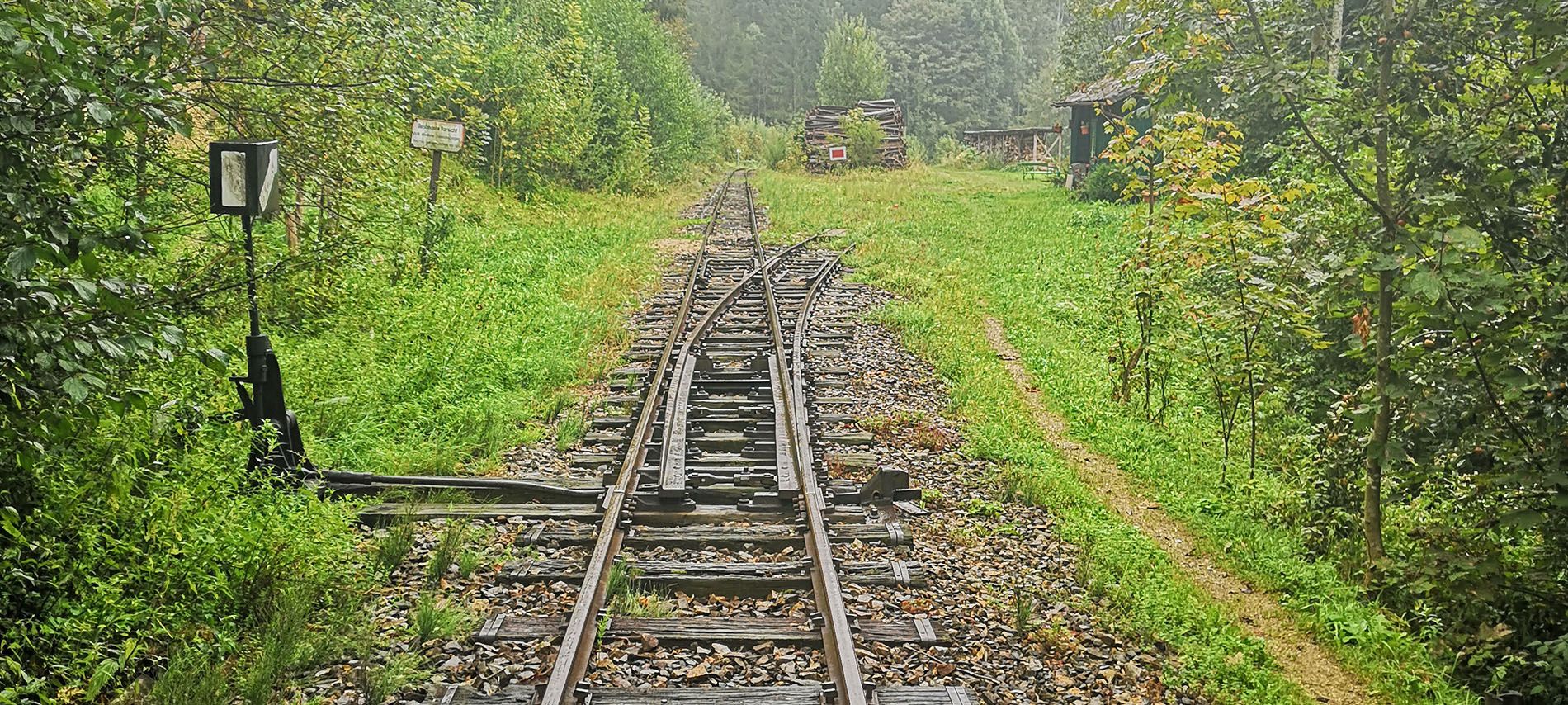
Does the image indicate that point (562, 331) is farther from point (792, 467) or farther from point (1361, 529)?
point (1361, 529)

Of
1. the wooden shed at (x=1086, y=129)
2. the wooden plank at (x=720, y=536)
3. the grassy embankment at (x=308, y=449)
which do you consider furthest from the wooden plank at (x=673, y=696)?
the wooden shed at (x=1086, y=129)

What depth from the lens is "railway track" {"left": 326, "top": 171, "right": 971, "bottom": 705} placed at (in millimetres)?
4742

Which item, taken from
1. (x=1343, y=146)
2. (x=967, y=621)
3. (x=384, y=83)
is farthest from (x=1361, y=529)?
(x=384, y=83)

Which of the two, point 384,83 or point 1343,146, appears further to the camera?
point 384,83

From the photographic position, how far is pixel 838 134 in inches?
1822

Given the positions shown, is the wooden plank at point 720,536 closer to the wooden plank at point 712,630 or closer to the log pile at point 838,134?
the wooden plank at point 712,630

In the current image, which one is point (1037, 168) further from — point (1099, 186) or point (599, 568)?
point (599, 568)

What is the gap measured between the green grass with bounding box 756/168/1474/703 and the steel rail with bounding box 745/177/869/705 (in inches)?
55.1

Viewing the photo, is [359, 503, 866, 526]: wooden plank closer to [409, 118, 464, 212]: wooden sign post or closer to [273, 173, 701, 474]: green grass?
[273, 173, 701, 474]: green grass

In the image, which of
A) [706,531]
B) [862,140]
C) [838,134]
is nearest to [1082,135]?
[862,140]

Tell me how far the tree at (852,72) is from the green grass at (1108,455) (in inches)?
1684

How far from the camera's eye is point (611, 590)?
18.2ft

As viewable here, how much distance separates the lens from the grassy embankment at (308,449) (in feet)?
15.3

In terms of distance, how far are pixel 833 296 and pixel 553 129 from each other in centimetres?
1205
